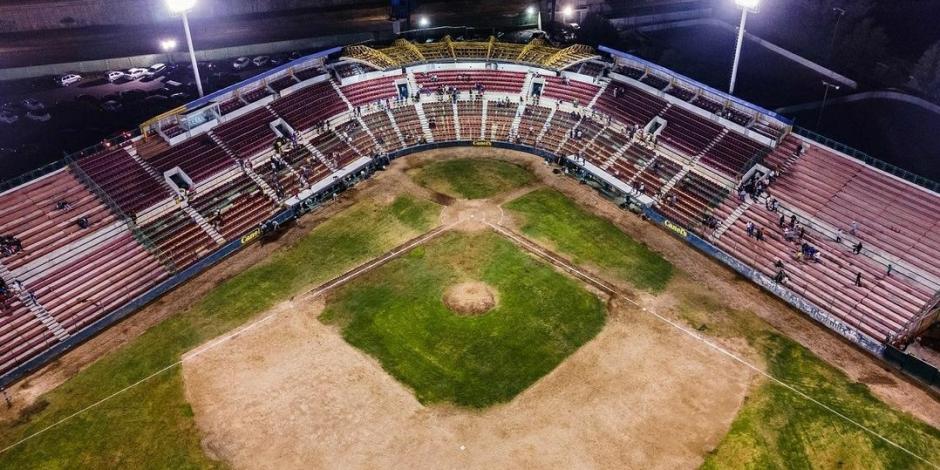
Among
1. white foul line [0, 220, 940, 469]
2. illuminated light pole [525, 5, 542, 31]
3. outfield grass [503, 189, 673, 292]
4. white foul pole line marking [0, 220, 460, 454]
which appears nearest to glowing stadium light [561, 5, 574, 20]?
illuminated light pole [525, 5, 542, 31]

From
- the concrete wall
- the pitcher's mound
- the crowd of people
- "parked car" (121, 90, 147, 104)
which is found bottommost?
the pitcher's mound

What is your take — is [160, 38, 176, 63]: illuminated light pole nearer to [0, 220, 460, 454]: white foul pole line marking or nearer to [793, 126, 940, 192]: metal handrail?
[0, 220, 460, 454]: white foul pole line marking

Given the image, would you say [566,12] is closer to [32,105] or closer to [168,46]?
[168,46]

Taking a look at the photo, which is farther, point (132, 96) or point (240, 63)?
point (240, 63)

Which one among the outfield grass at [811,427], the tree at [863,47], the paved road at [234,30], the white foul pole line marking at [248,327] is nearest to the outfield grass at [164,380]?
the white foul pole line marking at [248,327]

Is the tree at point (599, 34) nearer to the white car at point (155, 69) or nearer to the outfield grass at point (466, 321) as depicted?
the outfield grass at point (466, 321)

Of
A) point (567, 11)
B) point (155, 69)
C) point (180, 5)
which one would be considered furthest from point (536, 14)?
point (180, 5)

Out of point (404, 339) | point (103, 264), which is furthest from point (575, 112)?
point (103, 264)
